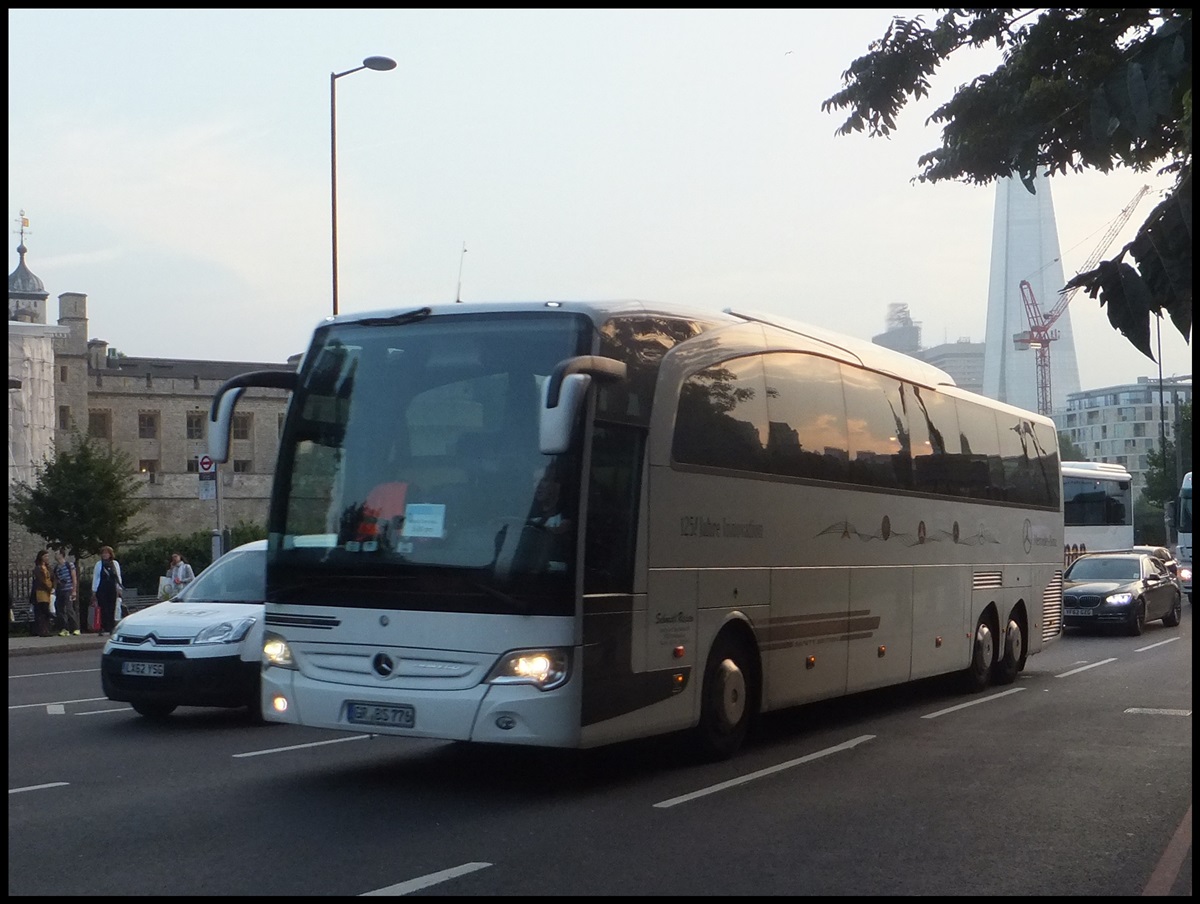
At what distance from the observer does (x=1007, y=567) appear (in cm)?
1778

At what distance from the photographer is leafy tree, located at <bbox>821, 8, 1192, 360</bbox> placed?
19.5ft

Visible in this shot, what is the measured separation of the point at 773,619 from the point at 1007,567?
23.4 feet

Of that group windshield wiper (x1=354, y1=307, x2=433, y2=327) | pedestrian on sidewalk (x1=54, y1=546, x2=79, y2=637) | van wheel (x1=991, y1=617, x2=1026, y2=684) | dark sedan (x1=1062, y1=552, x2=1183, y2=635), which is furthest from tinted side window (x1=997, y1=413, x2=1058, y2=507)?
pedestrian on sidewalk (x1=54, y1=546, x2=79, y2=637)

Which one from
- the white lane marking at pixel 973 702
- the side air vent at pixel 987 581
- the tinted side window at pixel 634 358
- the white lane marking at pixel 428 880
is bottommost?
the white lane marking at pixel 973 702

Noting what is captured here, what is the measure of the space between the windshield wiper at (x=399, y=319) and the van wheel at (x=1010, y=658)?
33.6 ft

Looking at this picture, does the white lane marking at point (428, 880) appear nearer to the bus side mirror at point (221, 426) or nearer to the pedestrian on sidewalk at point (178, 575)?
the bus side mirror at point (221, 426)

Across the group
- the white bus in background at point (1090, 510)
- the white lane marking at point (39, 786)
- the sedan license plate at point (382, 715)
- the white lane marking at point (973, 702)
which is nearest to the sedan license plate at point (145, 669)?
the white lane marking at point (39, 786)

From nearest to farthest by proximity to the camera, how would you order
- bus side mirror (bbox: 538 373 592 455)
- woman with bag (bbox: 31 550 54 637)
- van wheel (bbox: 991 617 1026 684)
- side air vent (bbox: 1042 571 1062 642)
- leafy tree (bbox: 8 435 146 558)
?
bus side mirror (bbox: 538 373 592 455), van wheel (bbox: 991 617 1026 684), side air vent (bbox: 1042 571 1062 642), woman with bag (bbox: 31 550 54 637), leafy tree (bbox: 8 435 146 558)

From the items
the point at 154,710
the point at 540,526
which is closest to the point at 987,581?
the point at 540,526

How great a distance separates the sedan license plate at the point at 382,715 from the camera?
9.20 meters

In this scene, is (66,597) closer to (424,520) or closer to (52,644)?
(52,644)

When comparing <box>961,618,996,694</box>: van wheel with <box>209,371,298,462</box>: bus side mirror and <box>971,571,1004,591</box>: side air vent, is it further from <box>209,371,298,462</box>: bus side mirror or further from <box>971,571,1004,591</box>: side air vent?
<box>209,371,298,462</box>: bus side mirror

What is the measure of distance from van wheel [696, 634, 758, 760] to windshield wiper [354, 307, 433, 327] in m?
3.30

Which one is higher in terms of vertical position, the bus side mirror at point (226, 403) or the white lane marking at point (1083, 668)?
the bus side mirror at point (226, 403)
